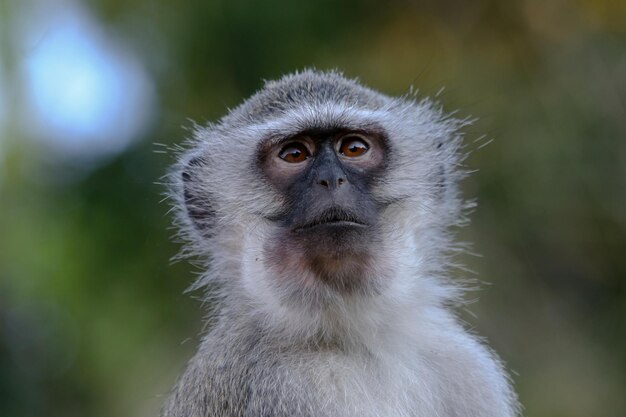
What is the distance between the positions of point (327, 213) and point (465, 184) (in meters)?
6.11

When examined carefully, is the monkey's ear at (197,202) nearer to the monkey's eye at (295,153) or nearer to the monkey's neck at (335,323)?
the monkey's eye at (295,153)

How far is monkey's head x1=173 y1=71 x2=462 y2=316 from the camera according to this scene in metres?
4.98

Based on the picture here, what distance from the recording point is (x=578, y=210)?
35.2ft

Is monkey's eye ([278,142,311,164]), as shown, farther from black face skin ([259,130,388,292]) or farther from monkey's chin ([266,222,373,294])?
monkey's chin ([266,222,373,294])

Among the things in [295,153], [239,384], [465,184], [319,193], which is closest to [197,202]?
[295,153]

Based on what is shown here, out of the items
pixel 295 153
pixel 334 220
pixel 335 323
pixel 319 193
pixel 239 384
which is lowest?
pixel 239 384

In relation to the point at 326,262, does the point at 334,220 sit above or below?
above

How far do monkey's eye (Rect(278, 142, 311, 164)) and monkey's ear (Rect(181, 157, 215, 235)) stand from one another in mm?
695

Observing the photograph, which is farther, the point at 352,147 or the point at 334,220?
the point at 352,147

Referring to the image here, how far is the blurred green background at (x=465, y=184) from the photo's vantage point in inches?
418

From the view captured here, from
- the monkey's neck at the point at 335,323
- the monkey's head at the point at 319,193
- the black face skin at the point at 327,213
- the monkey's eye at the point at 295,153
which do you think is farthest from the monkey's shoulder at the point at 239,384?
the monkey's eye at the point at 295,153

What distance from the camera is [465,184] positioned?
10711mm

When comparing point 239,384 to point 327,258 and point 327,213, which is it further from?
point 327,213

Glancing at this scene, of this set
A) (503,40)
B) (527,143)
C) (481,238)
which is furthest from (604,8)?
(481,238)
